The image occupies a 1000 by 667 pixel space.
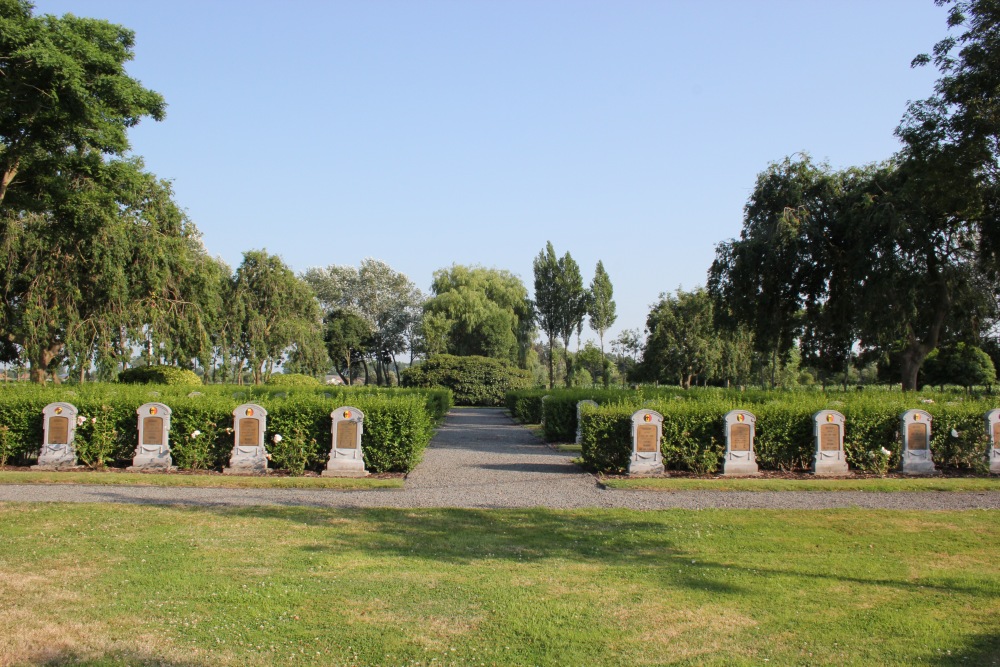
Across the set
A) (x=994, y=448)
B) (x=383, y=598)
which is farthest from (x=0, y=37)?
(x=994, y=448)

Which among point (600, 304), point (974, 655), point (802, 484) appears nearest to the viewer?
point (974, 655)

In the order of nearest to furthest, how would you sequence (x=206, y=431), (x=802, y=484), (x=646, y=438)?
(x=802, y=484) → (x=206, y=431) → (x=646, y=438)

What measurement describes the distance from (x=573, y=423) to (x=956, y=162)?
12864 mm

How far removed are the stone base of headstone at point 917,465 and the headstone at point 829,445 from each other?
125 centimetres

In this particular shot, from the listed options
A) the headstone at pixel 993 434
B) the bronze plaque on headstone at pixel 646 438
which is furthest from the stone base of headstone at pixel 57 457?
the headstone at pixel 993 434

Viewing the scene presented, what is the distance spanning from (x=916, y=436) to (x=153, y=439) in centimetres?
1499

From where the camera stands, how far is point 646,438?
570 inches

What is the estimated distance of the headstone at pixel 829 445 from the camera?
14695mm

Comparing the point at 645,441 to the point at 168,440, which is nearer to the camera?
the point at 168,440

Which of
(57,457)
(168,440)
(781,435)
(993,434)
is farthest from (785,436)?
(57,457)

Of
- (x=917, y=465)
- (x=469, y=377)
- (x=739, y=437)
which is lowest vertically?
(x=917, y=465)

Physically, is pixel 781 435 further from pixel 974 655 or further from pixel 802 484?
pixel 974 655

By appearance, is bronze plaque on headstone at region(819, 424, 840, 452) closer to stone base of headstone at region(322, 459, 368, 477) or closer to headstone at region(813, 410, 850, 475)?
headstone at region(813, 410, 850, 475)

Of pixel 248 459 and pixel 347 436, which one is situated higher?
pixel 347 436
